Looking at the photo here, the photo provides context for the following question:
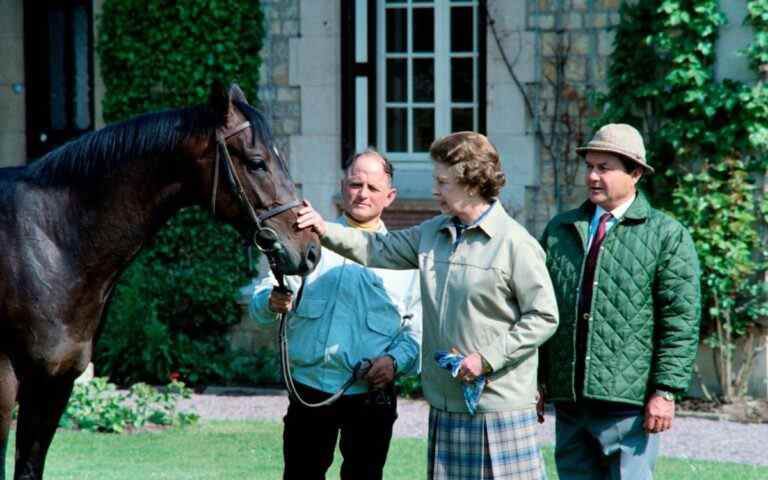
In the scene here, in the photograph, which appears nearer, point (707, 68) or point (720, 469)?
point (720, 469)

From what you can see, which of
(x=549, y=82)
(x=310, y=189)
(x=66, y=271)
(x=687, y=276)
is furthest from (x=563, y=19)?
(x=66, y=271)

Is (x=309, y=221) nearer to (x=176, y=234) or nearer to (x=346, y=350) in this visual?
(x=346, y=350)

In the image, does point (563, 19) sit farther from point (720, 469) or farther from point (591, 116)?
point (720, 469)

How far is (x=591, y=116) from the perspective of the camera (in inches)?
373

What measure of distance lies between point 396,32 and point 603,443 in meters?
6.12

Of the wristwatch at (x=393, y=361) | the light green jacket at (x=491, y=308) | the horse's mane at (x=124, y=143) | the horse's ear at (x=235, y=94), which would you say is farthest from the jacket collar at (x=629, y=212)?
the horse's ear at (x=235, y=94)

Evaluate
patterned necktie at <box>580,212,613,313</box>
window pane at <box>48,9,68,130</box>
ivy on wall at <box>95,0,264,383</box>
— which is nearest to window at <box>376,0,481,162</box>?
ivy on wall at <box>95,0,264,383</box>

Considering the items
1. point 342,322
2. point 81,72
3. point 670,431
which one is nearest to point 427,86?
point 81,72

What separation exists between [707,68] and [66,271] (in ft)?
18.7

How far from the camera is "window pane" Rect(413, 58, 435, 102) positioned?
1011 cm

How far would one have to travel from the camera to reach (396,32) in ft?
33.4

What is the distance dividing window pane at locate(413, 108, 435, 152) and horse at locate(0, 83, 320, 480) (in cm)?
571

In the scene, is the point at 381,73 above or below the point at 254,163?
above

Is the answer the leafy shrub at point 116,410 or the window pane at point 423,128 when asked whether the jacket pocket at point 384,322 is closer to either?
the leafy shrub at point 116,410
